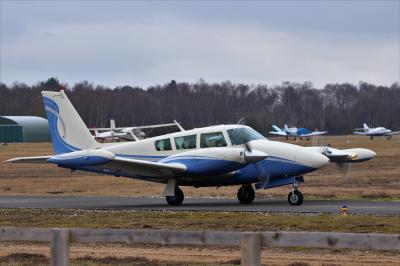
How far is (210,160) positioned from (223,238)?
57.5ft

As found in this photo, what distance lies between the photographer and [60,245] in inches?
450

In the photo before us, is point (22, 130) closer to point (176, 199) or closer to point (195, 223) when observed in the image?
point (176, 199)

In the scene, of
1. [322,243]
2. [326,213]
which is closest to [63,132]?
[326,213]

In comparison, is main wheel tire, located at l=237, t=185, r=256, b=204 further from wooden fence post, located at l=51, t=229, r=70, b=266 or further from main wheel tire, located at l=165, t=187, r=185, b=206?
wooden fence post, located at l=51, t=229, r=70, b=266

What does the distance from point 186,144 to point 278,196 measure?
20.4 ft

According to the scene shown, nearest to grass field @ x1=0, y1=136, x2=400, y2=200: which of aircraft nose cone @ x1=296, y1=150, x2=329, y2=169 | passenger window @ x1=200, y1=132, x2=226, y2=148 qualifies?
aircraft nose cone @ x1=296, y1=150, x2=329, y2=169

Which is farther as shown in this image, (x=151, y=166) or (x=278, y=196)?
(x=278, y=196)

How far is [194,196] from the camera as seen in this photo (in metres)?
36.1

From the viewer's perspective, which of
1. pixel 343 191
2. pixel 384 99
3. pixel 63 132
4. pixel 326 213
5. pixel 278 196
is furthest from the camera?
pixel 384 99

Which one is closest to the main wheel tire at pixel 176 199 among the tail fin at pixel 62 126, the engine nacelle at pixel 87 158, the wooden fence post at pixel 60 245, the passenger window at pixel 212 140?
the passenger window at pixel 212 140

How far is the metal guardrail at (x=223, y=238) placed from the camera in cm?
1048

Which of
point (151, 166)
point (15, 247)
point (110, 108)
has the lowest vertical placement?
point (15, 247)

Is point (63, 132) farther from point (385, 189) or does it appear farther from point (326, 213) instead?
point (385, 189)

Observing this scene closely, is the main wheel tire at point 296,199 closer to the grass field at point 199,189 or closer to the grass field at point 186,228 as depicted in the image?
the grass field at point 186,228
